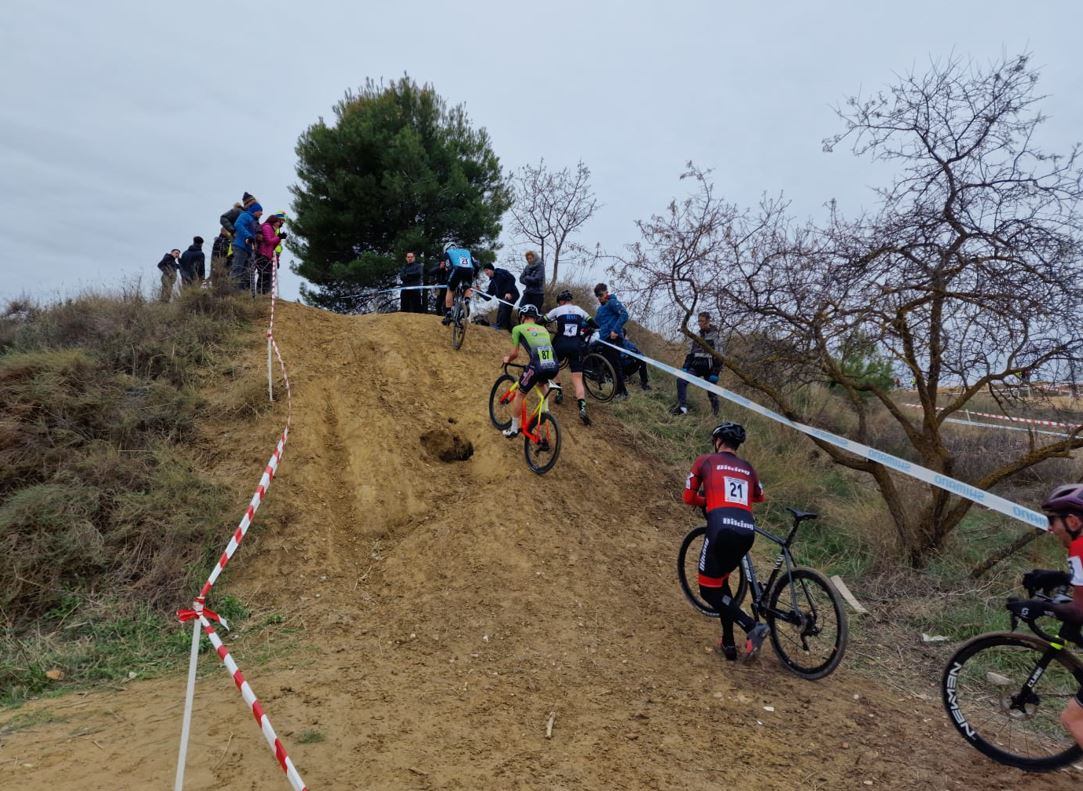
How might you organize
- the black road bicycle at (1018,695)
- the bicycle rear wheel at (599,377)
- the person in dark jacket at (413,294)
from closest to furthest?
1. the black road bicycle at (1018,695)
2. the bicycle rear wheel at (599,377)
3. the person in dark jacket at (413,294)

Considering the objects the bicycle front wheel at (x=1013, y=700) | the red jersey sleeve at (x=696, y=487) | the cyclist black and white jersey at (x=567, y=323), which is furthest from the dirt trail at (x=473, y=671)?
the cyclist black and white jersey at (x=567, y=323)

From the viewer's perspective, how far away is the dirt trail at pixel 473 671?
378cm

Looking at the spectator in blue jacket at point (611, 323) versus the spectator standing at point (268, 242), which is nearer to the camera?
the spectator in blue jacket at point (611, 323)

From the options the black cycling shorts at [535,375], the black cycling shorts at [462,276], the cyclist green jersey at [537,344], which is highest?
the black cycling shorts at [462,276]

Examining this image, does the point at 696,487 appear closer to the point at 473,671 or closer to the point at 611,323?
the point at 473,671

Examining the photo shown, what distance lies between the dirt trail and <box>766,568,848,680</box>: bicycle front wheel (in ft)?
0.59

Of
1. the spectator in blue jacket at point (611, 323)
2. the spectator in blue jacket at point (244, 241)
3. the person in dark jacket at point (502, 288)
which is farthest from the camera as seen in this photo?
the person in dark jacket at point (502, 288)

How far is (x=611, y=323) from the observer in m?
11.2

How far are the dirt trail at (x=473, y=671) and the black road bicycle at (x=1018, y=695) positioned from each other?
0.57 ft


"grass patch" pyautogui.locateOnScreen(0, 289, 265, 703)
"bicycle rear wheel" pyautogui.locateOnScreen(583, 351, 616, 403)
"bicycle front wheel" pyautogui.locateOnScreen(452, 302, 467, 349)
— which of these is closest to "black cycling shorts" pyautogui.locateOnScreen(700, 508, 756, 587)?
"grass patch" pyautogui.locateOnScreen(0, 289, 265, 703)

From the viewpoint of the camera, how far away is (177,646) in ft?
17.7

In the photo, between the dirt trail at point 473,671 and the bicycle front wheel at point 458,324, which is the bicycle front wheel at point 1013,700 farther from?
the bicycle front wheel at point 458,324

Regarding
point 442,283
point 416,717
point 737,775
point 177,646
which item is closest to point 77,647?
point 177,646

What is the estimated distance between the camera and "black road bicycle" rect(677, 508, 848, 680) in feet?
15.4
